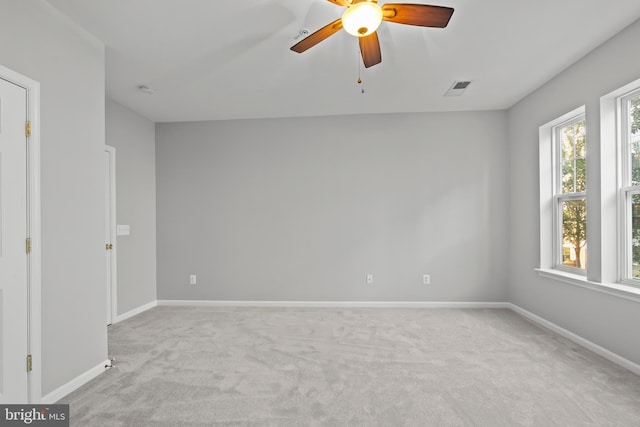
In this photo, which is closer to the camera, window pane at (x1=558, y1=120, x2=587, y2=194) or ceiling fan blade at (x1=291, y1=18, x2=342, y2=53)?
ceiling fan blade at (x1=291, y1=18, x2=342, y2=53)

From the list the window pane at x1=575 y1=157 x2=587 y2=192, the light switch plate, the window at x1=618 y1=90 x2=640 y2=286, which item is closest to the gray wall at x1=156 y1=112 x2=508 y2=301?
the light switch plate

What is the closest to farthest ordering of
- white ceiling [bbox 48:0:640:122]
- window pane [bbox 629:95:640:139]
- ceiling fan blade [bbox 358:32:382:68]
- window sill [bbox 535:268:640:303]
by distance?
ceiling fan blade [bbox 358:32:382:68] < white ceiling [bbox 48:0:640:122] < window sill [bbox 535:268:640:303] < window pane [bbox 629:95:640:139]

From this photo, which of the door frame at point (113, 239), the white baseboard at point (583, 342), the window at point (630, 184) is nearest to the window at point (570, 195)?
the window at point (630, 184)

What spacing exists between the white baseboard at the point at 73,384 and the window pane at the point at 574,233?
4.71 metres

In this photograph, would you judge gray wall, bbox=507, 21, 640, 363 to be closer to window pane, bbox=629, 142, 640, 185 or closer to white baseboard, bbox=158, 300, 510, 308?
window pane, bbox=629, 142, 640, 185

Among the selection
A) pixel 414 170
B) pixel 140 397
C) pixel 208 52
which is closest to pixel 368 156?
pixel 414 170

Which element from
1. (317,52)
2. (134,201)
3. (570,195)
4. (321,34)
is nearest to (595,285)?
(570,195)

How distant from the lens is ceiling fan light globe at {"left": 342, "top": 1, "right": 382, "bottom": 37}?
5.17 ft

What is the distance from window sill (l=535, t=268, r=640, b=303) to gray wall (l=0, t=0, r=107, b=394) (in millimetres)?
4323

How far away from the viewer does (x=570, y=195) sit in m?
3.28

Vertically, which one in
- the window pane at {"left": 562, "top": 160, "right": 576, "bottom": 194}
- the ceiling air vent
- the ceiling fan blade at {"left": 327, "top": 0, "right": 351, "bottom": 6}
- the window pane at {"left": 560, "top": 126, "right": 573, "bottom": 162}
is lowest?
the window pane at {"left": 562, "top": 160, "right": 576, "bottom": 194}

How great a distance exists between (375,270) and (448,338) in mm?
1382

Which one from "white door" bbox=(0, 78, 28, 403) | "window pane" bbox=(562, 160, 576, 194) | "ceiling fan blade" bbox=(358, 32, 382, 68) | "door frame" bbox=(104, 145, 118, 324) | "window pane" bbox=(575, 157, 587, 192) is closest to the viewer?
"white door" bbox=(0, 78, 28, 403)

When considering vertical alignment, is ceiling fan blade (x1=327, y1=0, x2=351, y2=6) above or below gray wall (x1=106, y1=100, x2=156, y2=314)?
above
